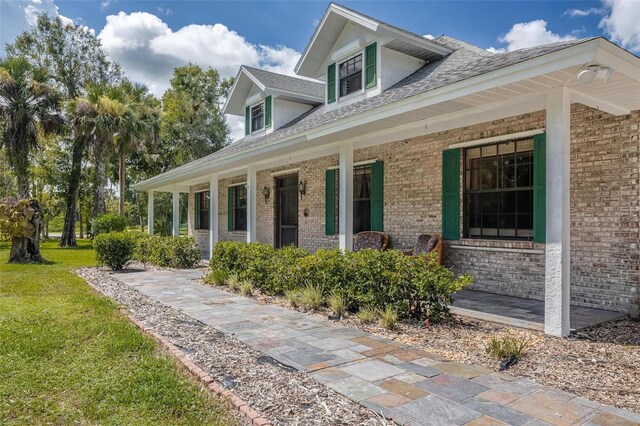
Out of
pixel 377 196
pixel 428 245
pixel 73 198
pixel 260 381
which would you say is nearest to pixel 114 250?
pixel 377 196

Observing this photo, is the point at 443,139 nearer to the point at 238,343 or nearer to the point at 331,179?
the point at 331,179

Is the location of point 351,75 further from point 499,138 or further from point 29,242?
point 29,242

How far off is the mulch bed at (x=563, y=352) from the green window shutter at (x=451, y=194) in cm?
253

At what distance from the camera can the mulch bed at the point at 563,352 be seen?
10.9 feet

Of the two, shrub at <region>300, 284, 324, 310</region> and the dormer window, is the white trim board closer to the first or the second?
the dormer window

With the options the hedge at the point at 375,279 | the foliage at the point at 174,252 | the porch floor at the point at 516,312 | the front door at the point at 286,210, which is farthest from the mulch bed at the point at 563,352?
the foliage at the point at 174,252

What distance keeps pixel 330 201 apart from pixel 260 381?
24.3 feet

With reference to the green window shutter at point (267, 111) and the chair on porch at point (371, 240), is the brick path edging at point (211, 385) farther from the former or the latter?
the green window shutter at point (267, 111)

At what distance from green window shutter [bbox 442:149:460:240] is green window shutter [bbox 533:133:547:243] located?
1419mm

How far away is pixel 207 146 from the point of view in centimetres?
2892

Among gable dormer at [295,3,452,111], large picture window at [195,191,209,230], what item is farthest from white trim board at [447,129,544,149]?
large picture window at [195,191,209,230]

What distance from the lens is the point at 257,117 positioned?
14.6 metres

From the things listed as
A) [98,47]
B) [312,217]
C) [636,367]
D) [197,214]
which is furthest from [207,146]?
[636,367]

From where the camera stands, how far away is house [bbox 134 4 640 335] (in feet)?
15.3
